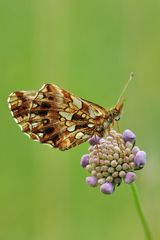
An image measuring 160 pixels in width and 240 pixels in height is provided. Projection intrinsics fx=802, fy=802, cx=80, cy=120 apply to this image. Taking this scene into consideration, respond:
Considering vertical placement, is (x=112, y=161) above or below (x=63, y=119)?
below

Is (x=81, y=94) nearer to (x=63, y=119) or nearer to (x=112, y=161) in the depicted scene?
(x=63, y=119)

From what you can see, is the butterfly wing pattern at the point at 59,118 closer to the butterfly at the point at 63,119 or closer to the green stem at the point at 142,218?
the butterfly at the point at 63,119

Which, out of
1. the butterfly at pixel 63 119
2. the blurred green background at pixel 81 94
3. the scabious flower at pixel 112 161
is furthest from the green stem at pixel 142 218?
the blurred green background at pixel 81 94

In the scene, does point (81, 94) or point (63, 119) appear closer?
point (63, 119)

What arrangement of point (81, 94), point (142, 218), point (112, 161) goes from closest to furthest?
point (142, 218)
point (112, 161)
point (81, 94)

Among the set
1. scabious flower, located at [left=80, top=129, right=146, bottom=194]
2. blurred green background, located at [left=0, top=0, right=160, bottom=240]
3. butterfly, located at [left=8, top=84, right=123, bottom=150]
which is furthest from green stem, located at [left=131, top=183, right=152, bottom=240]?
blurred green background, located at [left=0, top=0, right=160, bottom=240]

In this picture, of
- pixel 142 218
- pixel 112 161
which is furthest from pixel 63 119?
pixel 142 218

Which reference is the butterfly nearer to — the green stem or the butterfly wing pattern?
the butterfly wing pattern
